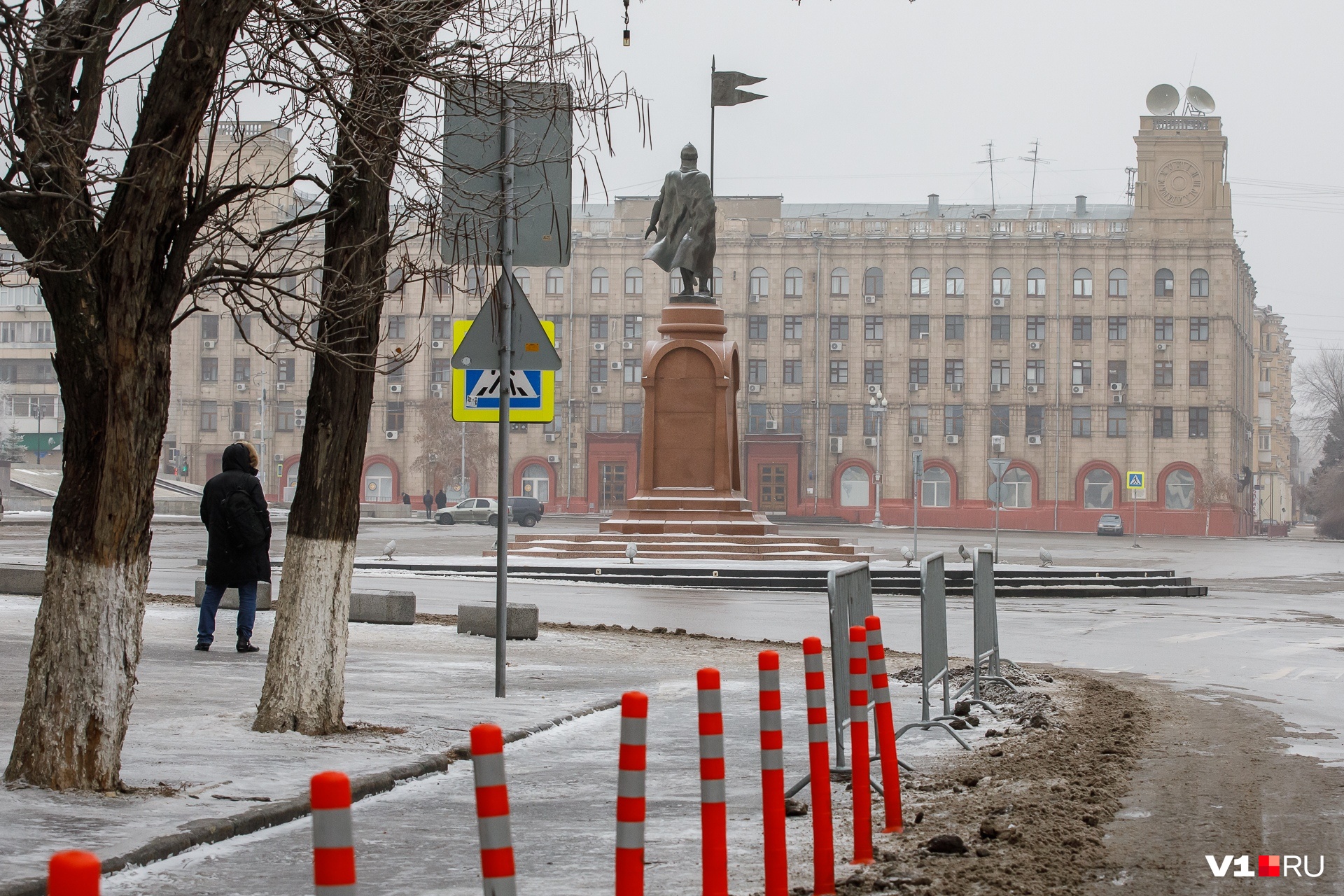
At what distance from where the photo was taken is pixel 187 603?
18781 mm

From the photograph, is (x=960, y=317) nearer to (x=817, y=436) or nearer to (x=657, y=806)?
(x=817, y=436)

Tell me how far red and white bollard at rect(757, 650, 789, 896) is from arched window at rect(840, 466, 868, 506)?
76809 mm

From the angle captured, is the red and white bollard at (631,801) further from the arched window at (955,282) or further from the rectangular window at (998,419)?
the arched window at (955,282)

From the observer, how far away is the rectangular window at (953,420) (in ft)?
266

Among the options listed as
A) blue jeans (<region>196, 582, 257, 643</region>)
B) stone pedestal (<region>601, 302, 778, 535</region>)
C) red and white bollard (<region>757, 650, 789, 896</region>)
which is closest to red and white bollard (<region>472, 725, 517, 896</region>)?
red and white bollard (<region>757, 650, 789, 896</region>)

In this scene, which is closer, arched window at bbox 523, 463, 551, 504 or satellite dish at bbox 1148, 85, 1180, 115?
satellite dish at bbox 1148, 85, 1180, 115

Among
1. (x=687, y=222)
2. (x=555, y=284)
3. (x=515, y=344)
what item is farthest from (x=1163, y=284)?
(x=515, y=344)

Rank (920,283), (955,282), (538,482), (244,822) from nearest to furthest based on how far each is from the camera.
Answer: (244,822), (955,282), (920,283), (538,482)

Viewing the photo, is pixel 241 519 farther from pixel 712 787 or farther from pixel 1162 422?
pixel 1162 422

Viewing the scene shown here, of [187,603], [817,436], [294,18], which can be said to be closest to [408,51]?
[294,18]

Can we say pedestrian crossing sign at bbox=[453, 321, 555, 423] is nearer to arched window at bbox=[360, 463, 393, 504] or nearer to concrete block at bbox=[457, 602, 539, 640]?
concrete block at bbox=[457, 602, 539, 640]

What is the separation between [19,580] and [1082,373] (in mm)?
69051

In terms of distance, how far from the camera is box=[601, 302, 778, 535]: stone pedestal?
31.0m

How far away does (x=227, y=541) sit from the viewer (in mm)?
13109
